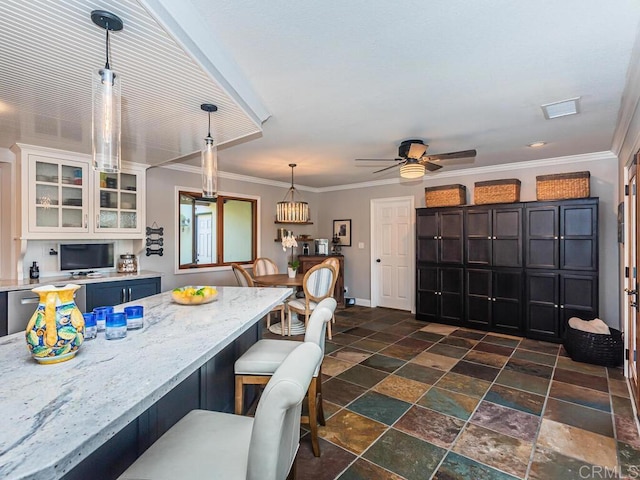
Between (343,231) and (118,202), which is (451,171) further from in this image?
(118,202)

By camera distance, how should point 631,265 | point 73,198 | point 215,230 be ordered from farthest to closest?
point 215,230 < point 73,198 < point 631,265

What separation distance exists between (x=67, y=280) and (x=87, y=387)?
10.4 feet

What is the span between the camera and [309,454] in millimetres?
2107

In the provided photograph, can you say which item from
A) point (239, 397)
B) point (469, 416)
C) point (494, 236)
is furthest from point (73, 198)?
point (494, 236)

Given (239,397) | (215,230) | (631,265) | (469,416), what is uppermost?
(215,230)

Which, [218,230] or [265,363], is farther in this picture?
[218,230]

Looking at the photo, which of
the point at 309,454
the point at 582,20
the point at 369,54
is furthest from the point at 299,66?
the point at 309,454

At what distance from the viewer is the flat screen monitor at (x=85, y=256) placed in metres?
3.88

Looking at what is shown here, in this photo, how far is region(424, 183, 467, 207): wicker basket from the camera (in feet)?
16.4

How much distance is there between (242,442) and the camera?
1186 millimetres

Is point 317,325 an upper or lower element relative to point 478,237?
lower

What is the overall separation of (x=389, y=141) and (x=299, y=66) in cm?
182

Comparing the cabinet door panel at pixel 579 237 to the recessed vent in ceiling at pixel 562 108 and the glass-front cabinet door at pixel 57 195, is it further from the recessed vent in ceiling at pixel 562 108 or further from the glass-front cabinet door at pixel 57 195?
the glass-front cabinet door at pixel 57 195

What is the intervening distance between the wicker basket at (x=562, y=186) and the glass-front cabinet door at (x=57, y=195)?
5517 mm
